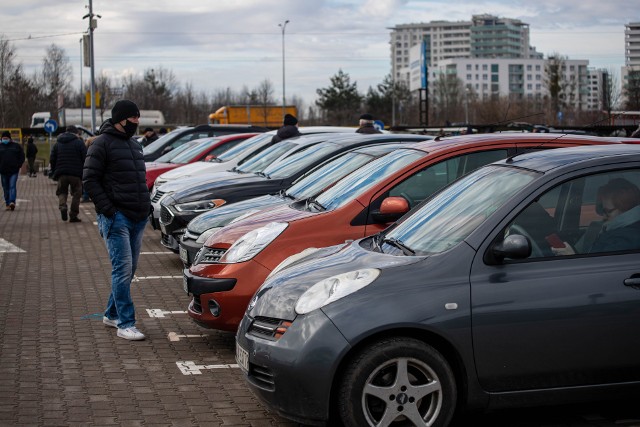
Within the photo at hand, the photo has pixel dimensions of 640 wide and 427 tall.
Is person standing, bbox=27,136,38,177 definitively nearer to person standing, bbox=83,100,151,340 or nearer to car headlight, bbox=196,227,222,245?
car headlight, bbox=196,227,222,245

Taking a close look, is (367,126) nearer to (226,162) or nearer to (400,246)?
(226,162)

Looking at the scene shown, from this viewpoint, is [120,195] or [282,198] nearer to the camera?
[120,195]

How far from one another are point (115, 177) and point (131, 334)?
129 centimetres

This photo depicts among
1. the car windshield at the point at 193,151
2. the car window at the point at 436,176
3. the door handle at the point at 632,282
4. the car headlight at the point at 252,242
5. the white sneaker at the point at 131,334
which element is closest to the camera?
the door handle at the point at 632,282

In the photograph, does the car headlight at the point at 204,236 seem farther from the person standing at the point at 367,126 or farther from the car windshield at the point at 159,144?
the car windshield at the point at 159,144

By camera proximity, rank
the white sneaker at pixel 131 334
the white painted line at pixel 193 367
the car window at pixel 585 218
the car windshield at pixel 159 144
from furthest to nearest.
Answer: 1. the car windshield at pixel 159 144
2. the white sneaker at pixel 131 334
3. the white painted line at pixel 193 367
4. the car window at pixel 585 218

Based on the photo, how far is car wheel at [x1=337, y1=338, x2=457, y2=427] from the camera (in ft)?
15.5

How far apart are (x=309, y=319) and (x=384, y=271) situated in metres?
0.48

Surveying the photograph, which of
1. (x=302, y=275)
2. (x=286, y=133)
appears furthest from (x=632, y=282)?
(x=286, y=133)

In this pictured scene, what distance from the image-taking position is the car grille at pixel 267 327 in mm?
4965

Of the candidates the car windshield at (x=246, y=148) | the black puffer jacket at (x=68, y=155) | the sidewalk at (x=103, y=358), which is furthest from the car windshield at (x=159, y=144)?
the sidewalk at (x=103, y=358)

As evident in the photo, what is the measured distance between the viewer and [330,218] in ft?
23.8

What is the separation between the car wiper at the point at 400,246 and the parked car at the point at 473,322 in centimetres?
8

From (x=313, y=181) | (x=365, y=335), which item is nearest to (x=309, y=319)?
(x=365, y=335)
